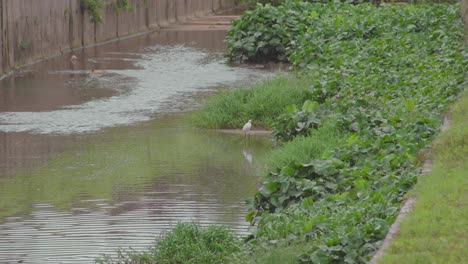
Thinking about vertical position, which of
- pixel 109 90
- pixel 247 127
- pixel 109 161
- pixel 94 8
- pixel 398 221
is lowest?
pixel 109 90

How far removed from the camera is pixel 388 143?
35.8 feet

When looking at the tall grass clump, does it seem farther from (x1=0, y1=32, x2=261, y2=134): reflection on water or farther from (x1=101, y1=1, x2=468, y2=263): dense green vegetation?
(x1=0, y1=32, x2=261, y2=134): reflection on water

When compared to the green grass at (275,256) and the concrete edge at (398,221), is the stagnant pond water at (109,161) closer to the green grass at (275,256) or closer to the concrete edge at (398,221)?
the green grass at (275,256)

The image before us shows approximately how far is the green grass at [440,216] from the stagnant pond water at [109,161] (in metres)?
1.90

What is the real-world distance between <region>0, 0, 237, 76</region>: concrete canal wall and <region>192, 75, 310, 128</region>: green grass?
20.9ft

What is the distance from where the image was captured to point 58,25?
25.6 m

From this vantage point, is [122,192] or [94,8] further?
[94,8]

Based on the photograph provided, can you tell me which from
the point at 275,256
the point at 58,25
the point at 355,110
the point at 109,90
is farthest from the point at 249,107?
the point at 58,25

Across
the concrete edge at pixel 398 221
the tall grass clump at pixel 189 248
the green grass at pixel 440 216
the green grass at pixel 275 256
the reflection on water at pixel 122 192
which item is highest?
the green grass at pixel 440 216

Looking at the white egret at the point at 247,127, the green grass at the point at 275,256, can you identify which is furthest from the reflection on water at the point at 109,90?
the green grass at the point at 275,256

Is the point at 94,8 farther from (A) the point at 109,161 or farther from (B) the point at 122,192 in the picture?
(B) the point at 122,192

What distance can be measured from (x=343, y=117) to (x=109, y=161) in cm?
281

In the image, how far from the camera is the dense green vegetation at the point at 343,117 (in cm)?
836

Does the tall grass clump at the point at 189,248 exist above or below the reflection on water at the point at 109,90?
above
